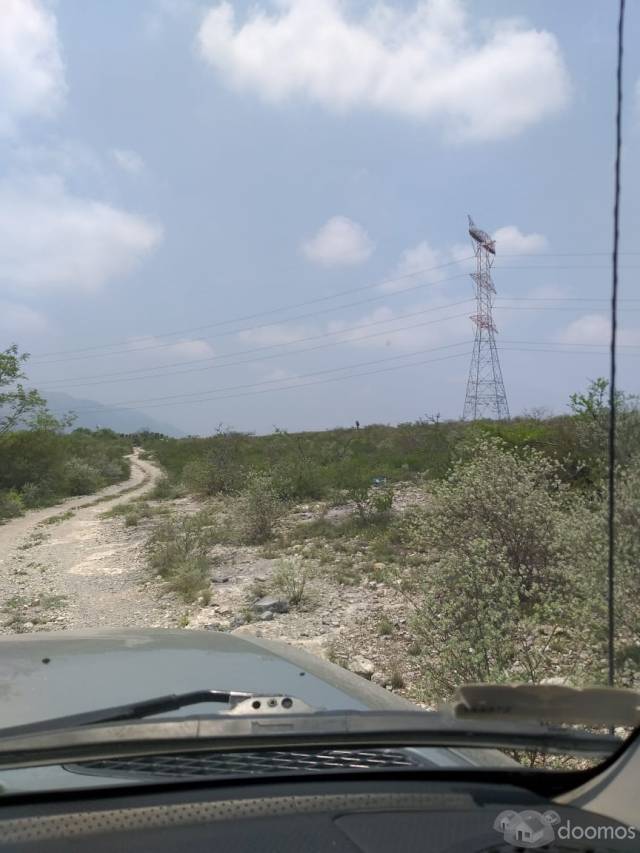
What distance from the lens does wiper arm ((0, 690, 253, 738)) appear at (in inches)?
83.4

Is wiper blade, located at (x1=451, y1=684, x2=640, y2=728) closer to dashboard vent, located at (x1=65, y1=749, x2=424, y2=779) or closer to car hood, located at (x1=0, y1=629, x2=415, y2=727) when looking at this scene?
dashboard vent, located at (x1=65, y1=749, x2=424, y2=779)

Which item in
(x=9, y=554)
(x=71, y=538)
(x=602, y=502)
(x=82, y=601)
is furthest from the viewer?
(x=71, y=538)

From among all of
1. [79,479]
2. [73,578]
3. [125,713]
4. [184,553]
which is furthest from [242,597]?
[79,479]

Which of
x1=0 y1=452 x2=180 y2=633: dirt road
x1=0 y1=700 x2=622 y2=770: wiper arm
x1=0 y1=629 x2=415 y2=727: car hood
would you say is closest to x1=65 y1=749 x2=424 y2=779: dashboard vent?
x1=0 y1=700 x2=622 y2=770: wiper arm

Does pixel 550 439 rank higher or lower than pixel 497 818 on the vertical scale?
higher

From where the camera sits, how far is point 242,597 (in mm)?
10047

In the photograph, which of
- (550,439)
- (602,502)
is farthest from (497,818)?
(550,439)

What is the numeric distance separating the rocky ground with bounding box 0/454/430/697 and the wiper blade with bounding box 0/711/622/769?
423cm

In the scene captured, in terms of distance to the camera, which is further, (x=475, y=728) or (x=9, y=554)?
(x=9, y=554)

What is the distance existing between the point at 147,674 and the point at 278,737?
1.36 m

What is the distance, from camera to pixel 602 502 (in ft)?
21.3

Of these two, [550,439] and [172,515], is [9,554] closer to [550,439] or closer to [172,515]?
[172,515]

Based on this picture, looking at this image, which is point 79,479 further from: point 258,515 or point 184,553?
point 184,553

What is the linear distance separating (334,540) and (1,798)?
38.6 feet
